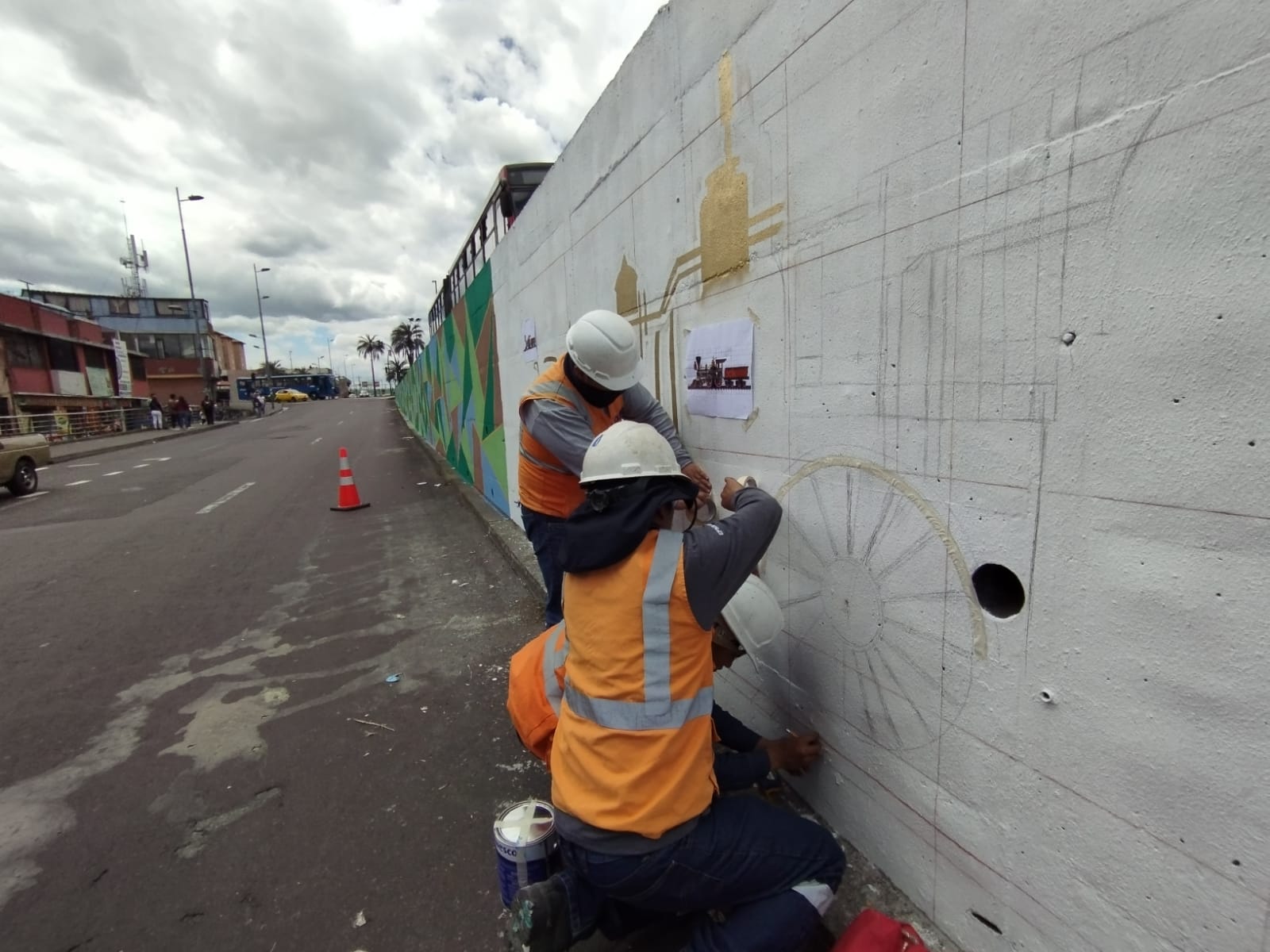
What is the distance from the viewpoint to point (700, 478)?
247 centimetres

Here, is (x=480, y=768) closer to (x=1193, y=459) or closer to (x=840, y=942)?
(x=840, y=942)

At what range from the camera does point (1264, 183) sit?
943 millimetres

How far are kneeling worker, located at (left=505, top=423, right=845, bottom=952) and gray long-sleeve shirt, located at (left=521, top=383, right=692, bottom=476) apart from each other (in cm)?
82

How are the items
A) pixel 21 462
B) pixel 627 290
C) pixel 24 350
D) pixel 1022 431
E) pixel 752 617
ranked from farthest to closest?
pixel 24 350 < pixel 21 462 < pixel 627 290 < pixel 752 617 < pixel 1022 431

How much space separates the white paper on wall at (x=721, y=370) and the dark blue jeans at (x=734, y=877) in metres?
1.40

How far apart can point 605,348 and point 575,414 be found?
31cm

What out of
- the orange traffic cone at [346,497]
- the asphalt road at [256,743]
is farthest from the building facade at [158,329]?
the asphalt road at [256,743]

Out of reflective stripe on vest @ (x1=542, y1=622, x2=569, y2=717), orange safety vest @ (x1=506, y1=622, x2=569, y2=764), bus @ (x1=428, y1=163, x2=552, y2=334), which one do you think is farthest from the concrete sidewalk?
bus @ (x1=428, y1=163, x2=552, y2=334)

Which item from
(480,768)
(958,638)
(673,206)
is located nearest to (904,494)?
(958,638)

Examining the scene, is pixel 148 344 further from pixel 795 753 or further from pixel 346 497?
pixel 795 753

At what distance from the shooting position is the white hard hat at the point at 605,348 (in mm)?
2443

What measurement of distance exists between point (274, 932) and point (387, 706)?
1.45 m

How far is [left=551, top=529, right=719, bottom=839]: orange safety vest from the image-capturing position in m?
1.57

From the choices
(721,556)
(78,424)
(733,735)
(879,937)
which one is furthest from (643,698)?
(78,424)
